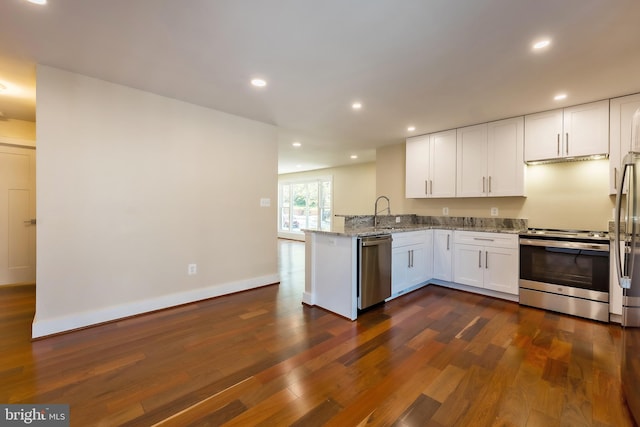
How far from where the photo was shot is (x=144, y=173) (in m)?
3.01

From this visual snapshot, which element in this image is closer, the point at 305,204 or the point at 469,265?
the point at 469,265

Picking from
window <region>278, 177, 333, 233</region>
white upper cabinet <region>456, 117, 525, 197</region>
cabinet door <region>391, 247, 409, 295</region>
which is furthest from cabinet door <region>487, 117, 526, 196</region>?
window <region>278, 177, 333, 233</region>

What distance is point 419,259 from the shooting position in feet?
12.6

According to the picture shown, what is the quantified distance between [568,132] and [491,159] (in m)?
0.83

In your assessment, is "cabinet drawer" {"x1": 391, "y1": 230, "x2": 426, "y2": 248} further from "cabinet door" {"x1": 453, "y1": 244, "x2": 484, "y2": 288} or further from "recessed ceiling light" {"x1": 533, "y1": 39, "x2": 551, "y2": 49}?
"recessed ceiling light" {"x1": 533, "y1": 39, "x2": 551, "y2": 49}

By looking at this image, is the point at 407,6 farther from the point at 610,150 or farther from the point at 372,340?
the point at 610,150

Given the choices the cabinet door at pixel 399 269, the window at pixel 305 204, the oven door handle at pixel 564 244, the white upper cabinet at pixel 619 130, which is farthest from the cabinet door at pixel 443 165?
the window at pixel 305 204

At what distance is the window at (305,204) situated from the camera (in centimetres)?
870

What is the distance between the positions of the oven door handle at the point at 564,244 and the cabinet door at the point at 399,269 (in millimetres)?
1365

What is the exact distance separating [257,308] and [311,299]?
0.64 m

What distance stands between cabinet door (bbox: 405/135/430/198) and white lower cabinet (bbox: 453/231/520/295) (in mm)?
1049

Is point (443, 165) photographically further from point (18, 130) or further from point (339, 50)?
point (18, 130)

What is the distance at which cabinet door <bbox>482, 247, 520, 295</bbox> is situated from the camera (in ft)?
11.0

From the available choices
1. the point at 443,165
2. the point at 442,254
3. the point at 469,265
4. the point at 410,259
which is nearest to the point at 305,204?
the point at 443,165
